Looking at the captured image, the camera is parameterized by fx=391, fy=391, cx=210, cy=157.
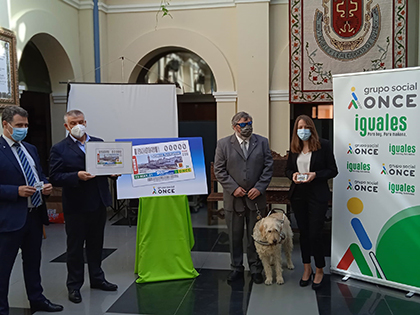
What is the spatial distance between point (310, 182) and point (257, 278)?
1.13 metres

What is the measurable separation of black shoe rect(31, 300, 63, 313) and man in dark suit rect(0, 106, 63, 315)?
308 millimetres

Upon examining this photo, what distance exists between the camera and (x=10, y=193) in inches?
115

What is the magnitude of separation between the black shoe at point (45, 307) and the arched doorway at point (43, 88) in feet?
13.2

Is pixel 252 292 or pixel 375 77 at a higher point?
pixel 375 77

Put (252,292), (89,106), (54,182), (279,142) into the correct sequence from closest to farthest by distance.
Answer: (54,182) → (252,292) → (89,106) → (279,142)

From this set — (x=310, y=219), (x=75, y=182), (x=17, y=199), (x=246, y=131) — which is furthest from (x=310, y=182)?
(x=17, y=199)

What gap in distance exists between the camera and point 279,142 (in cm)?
655

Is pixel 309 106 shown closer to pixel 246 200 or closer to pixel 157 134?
pixel 157 134

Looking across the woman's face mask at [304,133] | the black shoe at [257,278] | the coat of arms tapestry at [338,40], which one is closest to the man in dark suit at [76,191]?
the black shoe at [257,278]

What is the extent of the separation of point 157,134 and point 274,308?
3175 mm

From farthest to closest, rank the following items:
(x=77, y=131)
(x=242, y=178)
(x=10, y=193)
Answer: (x=242, y=178) → (x=77, y=131) → (x=10, y=193)

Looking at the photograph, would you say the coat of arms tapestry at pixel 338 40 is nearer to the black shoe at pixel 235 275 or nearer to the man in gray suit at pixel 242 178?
the man in gray suit at pixel 242 178

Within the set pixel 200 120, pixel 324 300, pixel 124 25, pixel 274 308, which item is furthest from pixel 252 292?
pixel 124 25

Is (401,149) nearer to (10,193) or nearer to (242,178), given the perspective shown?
(242,178)
